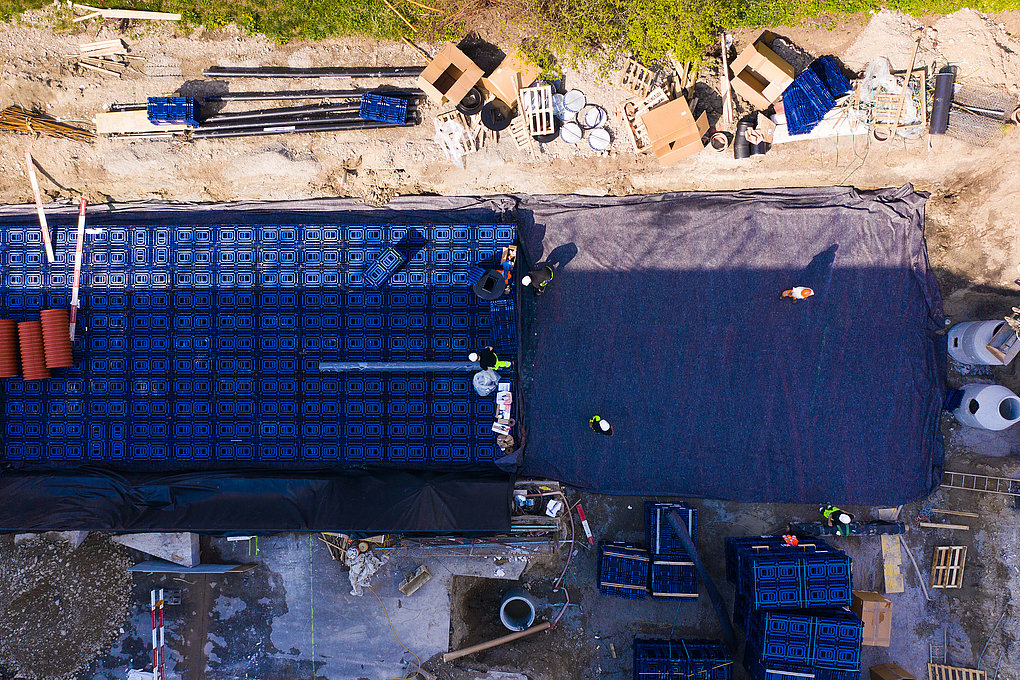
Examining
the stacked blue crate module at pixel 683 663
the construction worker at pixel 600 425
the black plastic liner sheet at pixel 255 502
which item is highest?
the construction worker at pixel 600 425

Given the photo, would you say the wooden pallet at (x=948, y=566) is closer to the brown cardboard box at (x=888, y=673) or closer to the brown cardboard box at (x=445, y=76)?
the brown cardboard box at (x=888, y=673)

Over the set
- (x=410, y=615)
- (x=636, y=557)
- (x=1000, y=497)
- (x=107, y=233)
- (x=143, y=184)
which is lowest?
(x=410, y=615)

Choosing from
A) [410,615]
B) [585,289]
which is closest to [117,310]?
[410,615]

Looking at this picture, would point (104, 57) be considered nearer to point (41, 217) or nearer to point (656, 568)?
point (41, 217)

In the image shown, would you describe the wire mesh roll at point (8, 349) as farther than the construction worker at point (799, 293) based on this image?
Yes

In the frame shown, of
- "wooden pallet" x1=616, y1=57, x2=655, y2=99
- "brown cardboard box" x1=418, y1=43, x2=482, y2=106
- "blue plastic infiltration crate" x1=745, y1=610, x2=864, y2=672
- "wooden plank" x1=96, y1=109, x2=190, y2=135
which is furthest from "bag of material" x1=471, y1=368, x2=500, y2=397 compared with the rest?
"wooden plank" x1=96, y1=109, x2=190, y2=135

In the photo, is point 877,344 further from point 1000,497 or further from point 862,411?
point 1000,497

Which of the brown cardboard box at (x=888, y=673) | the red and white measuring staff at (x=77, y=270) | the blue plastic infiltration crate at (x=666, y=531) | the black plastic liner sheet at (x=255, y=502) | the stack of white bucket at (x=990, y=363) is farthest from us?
the red and white measuring staff at (x=77, y=270)

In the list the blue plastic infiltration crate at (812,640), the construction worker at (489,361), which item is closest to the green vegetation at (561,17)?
the construction worker at (489,361)
